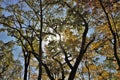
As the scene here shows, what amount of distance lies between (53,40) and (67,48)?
254 cm

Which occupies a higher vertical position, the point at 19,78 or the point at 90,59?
the point at 90,59

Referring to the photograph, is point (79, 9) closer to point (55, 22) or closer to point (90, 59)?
point (55, 22)

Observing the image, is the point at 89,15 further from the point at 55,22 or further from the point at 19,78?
the point at 19,78

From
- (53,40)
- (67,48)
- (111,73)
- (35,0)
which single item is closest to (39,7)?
(35,0)

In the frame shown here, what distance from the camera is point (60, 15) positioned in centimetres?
2797

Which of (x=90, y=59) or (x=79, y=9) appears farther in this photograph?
(x=90, y=59)

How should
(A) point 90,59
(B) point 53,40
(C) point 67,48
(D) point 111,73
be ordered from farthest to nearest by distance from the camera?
1. (D) point 111,73
2. (A) point 90,59
3. (C) point 67,48
4. (B) point 53,40

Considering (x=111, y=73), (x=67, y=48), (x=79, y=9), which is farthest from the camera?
(x=111, y=73)

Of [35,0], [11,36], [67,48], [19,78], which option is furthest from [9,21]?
[19,78]

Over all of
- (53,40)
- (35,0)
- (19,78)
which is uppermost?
(35,0)

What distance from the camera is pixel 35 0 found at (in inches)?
1077

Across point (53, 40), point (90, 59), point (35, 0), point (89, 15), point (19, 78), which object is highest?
point (35, 0)

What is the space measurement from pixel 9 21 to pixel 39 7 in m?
4.01

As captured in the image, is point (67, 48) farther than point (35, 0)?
Yes
